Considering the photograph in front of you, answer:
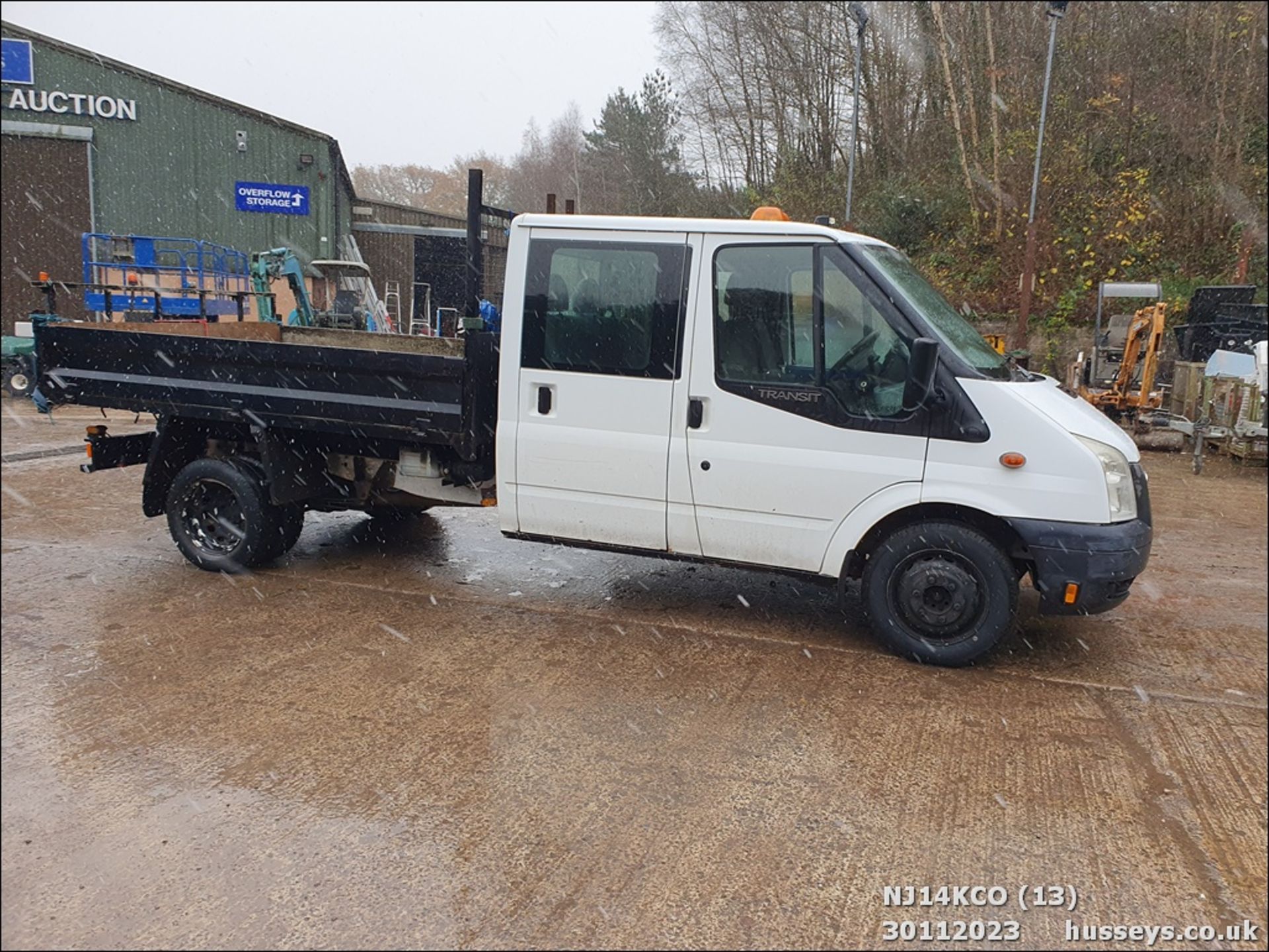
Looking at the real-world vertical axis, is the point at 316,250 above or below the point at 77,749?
above

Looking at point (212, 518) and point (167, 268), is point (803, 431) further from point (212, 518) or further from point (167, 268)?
point (167, 268)

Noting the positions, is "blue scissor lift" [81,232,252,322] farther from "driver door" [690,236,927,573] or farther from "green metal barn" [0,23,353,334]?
"driver door" [690,236,927,573]

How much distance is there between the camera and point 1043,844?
125 inches

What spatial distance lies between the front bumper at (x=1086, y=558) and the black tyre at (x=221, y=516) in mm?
4494

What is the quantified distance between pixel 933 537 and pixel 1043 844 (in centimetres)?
175

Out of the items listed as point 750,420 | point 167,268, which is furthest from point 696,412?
point 167,268

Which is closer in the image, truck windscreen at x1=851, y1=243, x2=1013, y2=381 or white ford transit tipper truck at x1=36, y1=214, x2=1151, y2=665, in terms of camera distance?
white ford transit tipper truck at x1=36, y1=214, x2=1151, y2=665

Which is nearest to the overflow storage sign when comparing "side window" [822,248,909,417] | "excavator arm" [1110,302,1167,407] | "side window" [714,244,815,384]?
"excavator arm" [1110,302,1167,407]

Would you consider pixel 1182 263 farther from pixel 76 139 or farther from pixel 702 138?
pixel 76 139

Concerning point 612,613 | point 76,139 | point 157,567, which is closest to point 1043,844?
point 612,613

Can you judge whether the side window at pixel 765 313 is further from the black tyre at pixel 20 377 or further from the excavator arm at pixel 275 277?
the black tyre at pixel 20 377

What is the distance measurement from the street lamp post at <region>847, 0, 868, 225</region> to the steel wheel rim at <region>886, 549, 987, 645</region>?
1169cm

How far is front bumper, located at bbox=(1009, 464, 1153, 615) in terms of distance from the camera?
4.34m

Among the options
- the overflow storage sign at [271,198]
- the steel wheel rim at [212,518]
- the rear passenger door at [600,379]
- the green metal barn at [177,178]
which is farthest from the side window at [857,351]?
the overflow storage sign at [271,198]
